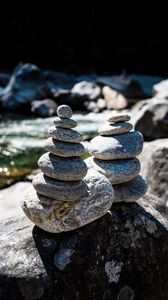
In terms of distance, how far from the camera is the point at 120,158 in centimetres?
371

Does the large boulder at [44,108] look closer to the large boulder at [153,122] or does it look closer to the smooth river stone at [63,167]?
the large boulder at [153,122]

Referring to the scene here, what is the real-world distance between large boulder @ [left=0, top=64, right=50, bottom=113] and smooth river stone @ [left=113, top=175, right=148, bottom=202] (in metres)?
15.2

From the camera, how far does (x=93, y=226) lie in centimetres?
348

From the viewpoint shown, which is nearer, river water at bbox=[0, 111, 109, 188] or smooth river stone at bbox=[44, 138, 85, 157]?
smooth river stone at bbox=[44, 138, 85, 157]

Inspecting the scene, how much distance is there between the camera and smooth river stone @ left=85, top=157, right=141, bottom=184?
145 inches

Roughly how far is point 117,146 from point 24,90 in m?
16.3

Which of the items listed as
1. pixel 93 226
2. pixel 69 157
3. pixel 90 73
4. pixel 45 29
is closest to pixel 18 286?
pixel 93 226

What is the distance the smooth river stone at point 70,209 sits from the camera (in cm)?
332

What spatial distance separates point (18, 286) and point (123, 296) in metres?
0.76

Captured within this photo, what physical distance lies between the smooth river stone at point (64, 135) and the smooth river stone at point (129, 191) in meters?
0.63

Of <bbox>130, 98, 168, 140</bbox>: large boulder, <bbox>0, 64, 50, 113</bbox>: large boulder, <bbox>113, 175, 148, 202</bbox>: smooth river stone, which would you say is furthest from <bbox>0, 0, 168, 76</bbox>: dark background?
<bbox>113, 175, 148, 202</bbox>: smooth river stone

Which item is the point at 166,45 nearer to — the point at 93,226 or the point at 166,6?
the point at 166,6

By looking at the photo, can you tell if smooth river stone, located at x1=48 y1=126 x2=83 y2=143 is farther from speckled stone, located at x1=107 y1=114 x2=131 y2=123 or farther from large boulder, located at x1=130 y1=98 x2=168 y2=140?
large boulder, located at x1=130 y1=98 x2=168 y2=140

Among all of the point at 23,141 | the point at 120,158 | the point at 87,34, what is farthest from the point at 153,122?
the point at 87,34
